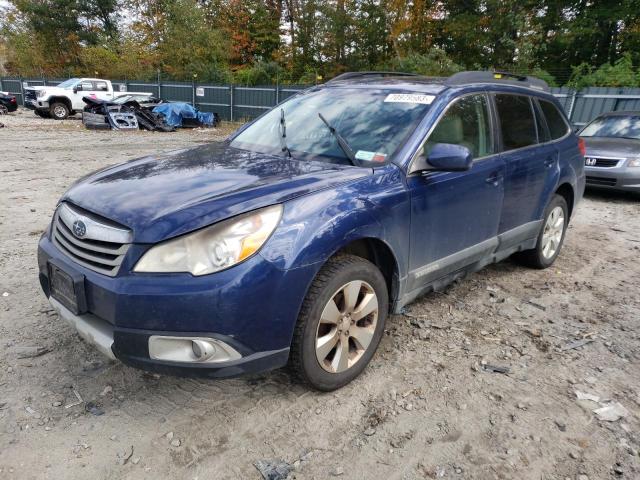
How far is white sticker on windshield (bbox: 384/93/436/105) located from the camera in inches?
121

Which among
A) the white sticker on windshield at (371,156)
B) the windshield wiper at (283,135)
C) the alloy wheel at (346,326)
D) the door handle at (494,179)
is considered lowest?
the alloy wheel at (346,326)

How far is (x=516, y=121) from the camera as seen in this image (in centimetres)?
379

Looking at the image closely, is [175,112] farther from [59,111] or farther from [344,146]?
[344,146]

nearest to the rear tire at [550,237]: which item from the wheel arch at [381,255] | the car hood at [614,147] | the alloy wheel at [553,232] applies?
the alloy wheel at [553,232]

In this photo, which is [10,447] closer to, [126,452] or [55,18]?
[126,452]

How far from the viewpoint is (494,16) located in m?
23.6

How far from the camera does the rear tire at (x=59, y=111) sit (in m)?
20.8

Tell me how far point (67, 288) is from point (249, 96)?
20.6 metres

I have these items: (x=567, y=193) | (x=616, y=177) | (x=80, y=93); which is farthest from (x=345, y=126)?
(x=80, y=93)

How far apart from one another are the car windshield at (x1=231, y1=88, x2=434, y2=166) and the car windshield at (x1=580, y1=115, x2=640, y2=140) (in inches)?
292

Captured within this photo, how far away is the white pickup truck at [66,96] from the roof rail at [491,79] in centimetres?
1962

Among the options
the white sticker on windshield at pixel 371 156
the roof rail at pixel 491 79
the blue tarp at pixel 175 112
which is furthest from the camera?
the blue tarp at pixel 175 112

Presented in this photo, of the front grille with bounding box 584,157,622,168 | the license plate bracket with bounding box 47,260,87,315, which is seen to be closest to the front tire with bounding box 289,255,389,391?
the license plate bracket with bounding box 47,260,87,315

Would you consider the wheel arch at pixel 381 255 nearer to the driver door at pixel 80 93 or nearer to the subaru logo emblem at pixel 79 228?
the subaru logo emblem at pixel 79 228
